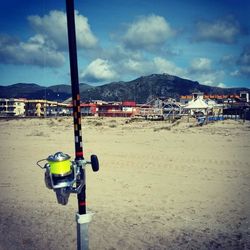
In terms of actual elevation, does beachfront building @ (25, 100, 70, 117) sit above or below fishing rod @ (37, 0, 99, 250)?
below

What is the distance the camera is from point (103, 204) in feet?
23.4

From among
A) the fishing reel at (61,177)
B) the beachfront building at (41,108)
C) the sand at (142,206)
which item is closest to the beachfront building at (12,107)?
the beachfront building at (41,108)

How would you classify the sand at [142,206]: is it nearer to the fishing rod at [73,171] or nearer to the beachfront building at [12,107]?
the fishing rod at [73,171]

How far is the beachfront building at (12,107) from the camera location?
12031 centimetres

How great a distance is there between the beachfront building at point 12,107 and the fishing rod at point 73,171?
400 ft

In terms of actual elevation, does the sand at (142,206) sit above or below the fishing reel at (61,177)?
below

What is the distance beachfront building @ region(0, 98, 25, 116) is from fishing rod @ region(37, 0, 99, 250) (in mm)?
121859

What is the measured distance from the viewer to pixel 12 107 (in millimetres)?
121250

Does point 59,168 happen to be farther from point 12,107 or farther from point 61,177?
point 12,107

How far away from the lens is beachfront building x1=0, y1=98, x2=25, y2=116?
12031 centimetres

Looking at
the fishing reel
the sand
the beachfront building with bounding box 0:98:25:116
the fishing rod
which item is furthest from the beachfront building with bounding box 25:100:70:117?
the fishing reel

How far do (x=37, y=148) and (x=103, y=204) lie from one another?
10761mm

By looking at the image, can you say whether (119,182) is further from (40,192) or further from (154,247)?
(154,247)

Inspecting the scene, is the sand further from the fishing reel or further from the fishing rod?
the fishing reel
